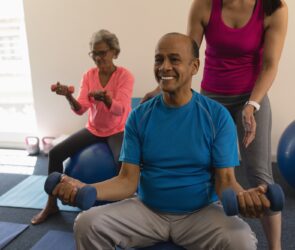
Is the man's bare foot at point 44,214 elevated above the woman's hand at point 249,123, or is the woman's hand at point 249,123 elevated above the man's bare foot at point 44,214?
the woman's hand at point 249,123

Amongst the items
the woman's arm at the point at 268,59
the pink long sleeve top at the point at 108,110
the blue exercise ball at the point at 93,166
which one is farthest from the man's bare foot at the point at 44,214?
the woman's arm at the point at 268,59

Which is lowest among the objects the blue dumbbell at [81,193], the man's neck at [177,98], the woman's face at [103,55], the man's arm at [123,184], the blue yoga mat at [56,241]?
the blue yoga mat at [56,241]

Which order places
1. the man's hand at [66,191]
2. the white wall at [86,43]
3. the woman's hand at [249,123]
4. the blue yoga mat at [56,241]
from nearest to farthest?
the man's hand at [66,191] < the woman's hand at [249,123] < the blue yoga mat at [56,241] < the white wall at [86,43]

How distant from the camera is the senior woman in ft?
7.24

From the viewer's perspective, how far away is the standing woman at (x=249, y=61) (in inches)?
58.7

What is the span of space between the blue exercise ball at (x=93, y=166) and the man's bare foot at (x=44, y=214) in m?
0.45

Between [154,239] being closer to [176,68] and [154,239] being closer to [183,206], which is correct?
[183,206]

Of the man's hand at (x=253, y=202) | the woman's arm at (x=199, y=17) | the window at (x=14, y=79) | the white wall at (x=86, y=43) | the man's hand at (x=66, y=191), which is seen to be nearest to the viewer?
the man's hand at (x=253, y=202)

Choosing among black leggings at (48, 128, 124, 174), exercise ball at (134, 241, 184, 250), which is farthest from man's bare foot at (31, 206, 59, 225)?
exercise ball at (134, 241, 184, 250)

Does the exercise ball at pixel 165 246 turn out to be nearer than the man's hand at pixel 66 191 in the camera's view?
No

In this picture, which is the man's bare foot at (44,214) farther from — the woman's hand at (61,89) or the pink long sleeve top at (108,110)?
the woman's hand at (61,89)

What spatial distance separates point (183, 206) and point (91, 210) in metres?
0.36

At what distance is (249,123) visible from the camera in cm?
143

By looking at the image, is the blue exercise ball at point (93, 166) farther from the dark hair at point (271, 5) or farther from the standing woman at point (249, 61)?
the dark hair at point (271, 5)
